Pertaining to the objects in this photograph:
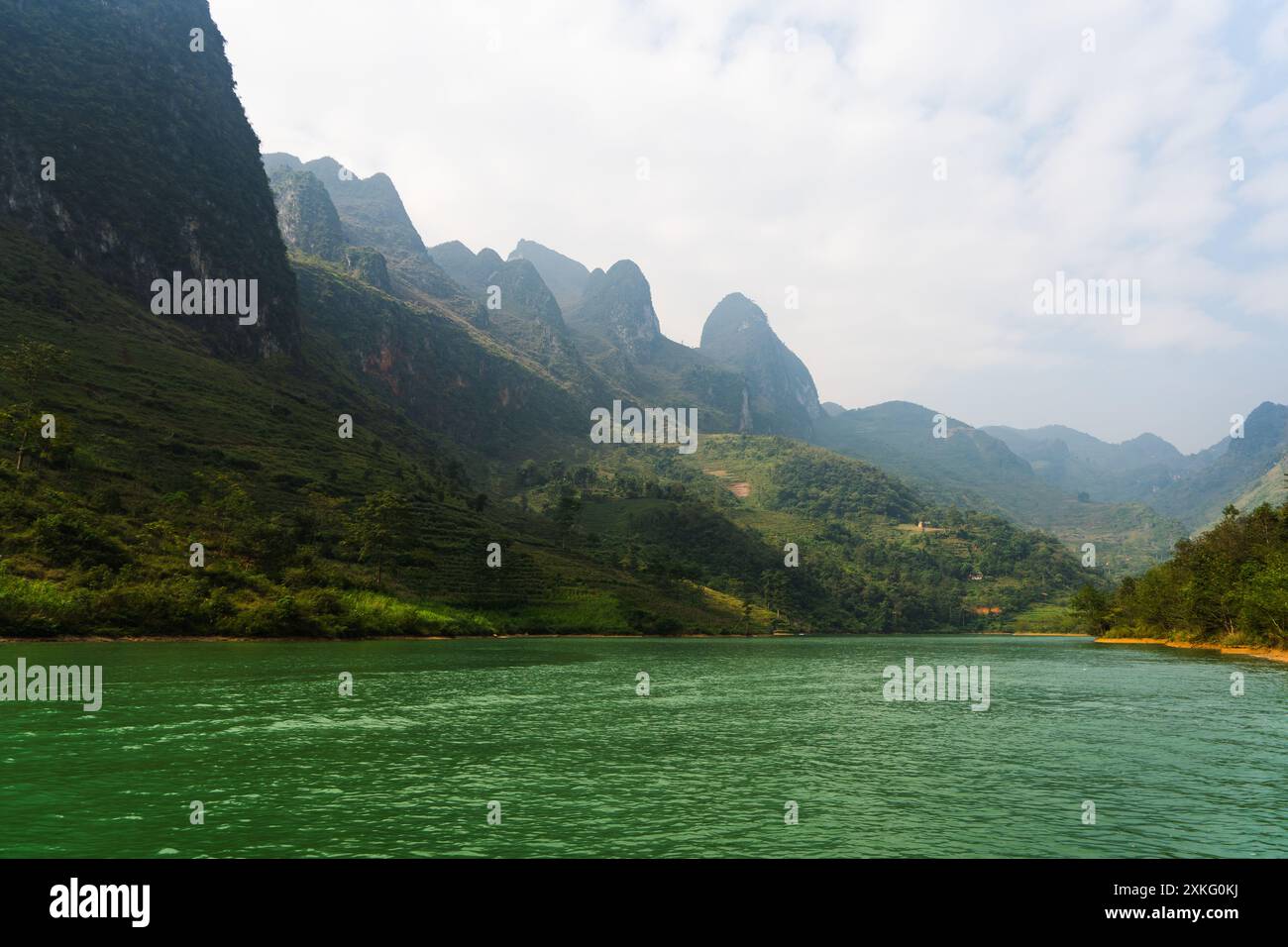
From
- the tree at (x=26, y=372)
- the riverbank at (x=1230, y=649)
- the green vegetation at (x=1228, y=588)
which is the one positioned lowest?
the riverbank at (x=1230, y=649)

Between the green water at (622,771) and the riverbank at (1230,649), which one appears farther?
the riverbank at (1230,649)

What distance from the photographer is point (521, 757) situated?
1391 inches

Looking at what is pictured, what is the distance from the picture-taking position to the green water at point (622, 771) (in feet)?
74.5

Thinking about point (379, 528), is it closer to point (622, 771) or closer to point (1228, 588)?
point (622, 771)

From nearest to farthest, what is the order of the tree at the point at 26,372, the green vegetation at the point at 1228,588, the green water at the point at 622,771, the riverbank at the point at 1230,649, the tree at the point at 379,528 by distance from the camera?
the green water at the point at 622,771 < the riverbank at the point at 1230,649 < the green vegetation at the point at 1228,588 < the tree at the point at 26,372 < the tree at the point at 379,528

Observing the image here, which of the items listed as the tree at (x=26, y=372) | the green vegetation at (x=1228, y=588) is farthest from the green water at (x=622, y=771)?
the tree at (x=26, y=372)

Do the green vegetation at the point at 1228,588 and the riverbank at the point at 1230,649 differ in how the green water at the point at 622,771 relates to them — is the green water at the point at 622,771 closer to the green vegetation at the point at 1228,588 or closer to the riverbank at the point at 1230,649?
the riverbank at the point at 1230,649

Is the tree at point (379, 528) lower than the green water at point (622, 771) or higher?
higher

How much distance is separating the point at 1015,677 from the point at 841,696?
3102 centimetres
